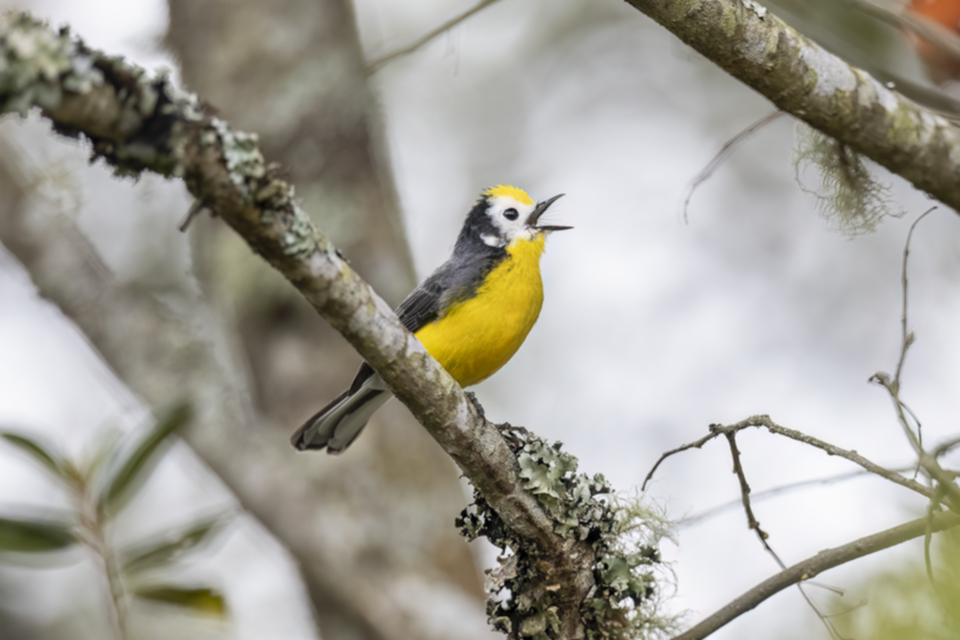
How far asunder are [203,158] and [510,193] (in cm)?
334

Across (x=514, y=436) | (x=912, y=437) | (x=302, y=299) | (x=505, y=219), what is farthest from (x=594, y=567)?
(x=302, y=299)

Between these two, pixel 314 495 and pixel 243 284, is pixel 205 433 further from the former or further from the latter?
pixel 243 284

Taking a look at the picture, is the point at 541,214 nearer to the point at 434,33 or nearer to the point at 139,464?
the point at 434,33

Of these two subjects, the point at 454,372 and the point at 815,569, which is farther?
the point at 454,372

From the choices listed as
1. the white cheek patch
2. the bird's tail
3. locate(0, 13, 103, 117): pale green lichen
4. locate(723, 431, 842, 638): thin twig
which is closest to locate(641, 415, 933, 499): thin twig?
locate(723, 431, 842, 638): thin twig

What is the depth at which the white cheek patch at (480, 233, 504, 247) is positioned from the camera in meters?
4.22

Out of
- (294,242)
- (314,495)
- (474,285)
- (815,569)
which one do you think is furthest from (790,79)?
(314,495)

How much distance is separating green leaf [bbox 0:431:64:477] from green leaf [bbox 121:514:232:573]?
304 mm

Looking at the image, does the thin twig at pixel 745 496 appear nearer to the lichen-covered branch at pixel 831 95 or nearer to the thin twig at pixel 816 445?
the thin twig at pixel 816 445

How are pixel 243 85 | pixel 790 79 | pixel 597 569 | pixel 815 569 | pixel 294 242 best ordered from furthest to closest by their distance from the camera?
pixel 243 85 → pixel 597 569 → pixel 790 79 → pixel 815 569 → pixel 294 242

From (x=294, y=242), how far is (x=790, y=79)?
4.79 feet

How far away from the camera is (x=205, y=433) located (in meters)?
4.68

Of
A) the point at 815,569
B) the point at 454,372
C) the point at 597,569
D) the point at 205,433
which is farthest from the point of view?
the point at 205,433

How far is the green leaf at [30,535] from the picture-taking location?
2.11m
